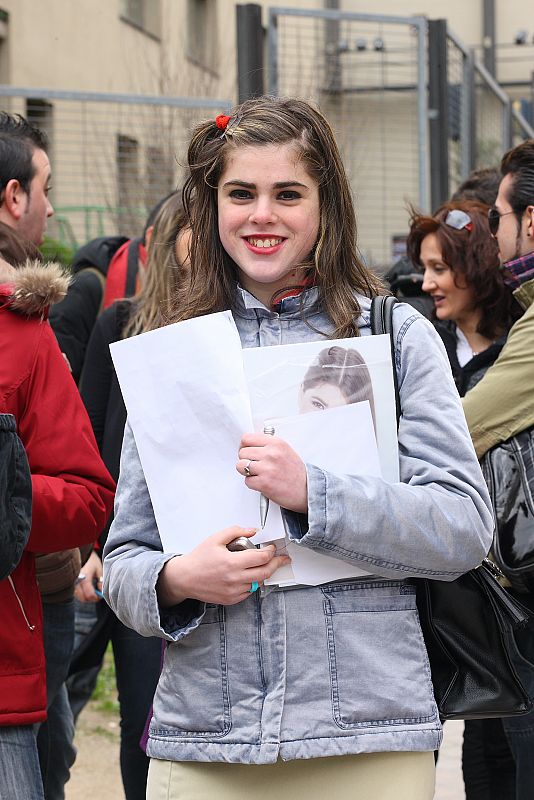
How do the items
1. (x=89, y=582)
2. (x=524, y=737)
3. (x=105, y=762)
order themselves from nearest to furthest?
(x=524, y=737)
(x=89, y=582)
(x=105, y=762)

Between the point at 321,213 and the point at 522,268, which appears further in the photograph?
the point at 522,268

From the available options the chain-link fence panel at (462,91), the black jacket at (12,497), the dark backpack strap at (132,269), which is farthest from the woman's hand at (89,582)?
the chain-link fence panel at (462,91)

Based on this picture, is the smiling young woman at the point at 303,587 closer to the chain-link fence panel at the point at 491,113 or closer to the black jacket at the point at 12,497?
the black jacket at the point at 12,497

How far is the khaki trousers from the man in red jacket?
589 mm

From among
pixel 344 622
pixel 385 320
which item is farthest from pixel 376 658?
pixel 385 320

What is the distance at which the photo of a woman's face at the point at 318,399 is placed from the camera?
7.50ft

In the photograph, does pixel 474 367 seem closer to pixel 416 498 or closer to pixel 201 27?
pixel 416 498

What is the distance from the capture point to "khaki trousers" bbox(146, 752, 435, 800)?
88.8 inches

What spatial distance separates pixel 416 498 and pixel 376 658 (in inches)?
12.2

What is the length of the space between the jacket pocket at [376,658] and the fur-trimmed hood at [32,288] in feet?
3.61

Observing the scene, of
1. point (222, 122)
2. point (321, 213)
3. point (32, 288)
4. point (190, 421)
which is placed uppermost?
point (222, 122)

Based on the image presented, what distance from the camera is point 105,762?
→ 18.5ft

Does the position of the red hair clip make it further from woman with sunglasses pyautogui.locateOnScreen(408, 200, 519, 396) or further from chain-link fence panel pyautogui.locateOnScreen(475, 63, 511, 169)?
chain-link fence panel pyautogui.locateOnScreen(475, 63, 511, 169)

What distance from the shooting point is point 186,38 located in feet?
59.1
